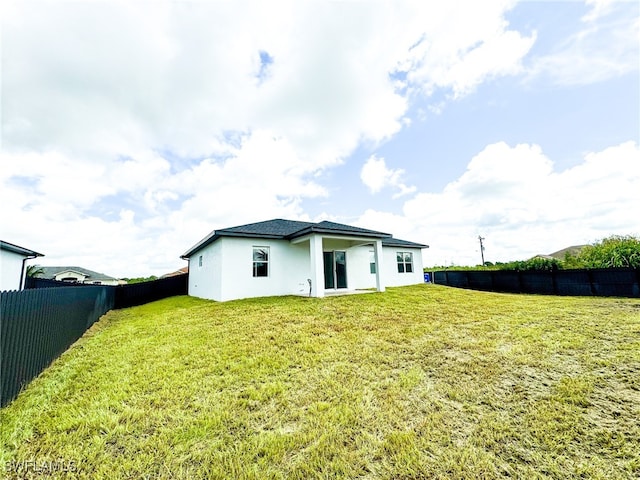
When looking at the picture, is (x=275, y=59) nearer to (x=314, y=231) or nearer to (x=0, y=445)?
(x=314, y=231)

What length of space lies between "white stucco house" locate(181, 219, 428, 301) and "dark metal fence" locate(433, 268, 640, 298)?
8.33 m

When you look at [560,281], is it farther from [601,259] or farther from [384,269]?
[384,269]

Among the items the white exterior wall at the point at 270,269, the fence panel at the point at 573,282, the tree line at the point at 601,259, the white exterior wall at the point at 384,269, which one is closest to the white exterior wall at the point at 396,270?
the white exterior wall at the point at 384,269

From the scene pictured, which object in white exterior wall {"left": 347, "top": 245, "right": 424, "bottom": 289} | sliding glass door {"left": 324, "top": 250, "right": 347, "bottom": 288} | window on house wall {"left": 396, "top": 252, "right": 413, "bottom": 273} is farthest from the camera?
window on house wall {"left": 396, "top": 252, "right": 413, "bottom": 273}

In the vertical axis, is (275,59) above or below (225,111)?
above

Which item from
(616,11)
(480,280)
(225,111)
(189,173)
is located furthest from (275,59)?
(480,280)

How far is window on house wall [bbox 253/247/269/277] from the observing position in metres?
12.4

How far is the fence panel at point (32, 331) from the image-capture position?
3.72m

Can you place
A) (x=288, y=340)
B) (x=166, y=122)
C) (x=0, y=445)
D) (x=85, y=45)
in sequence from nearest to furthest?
(x=0, y=445) < (x=288, y=340) < (x=85, y=45) < (x=166, y=122)

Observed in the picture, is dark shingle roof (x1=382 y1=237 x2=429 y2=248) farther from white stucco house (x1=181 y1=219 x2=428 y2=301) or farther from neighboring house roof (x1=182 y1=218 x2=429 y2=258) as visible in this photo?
neighboring house roof (x1=182 y1=218 x2=429 y2=258)

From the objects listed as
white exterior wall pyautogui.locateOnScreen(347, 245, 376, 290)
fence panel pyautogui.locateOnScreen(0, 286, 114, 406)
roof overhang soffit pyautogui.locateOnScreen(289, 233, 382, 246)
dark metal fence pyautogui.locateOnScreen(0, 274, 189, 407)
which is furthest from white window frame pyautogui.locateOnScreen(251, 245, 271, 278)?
fence panel pyautogui.locateOnScreen(0, 286, 114, 406)

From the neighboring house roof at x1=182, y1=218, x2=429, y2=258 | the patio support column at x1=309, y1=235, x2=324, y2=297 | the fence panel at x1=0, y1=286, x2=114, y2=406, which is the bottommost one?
the fence panel at x1=0, y1=286, x2=114, y2=406

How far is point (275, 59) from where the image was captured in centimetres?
991

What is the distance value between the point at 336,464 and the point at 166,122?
41.5 feet
